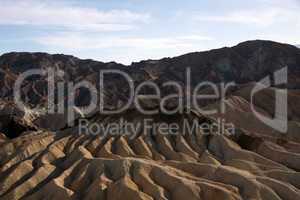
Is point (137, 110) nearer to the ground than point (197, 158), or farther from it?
farther from it

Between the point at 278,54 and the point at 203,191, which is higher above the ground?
the point at 278,54

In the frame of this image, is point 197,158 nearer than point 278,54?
Yes

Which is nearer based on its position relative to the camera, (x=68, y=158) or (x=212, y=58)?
(x=68, y=158)

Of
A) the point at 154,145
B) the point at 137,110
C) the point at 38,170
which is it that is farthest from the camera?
the point at 137,110

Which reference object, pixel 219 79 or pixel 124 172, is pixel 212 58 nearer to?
pixel 219 79

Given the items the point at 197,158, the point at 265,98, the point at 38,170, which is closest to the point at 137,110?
the point at 197,158

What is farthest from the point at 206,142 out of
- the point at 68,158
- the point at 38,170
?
the point at 38,170

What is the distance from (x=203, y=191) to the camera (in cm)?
5081

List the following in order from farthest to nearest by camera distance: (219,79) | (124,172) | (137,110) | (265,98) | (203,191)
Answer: (219,79), (265,98), (137,110), (124,172), (203,191)

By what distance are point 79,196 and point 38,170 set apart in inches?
308

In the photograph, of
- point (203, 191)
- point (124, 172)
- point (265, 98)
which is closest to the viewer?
point (203, 191)

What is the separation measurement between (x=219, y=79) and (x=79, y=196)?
455ft

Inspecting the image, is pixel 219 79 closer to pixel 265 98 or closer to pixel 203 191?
pixel 265 98

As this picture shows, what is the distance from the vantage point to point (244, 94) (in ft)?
387
